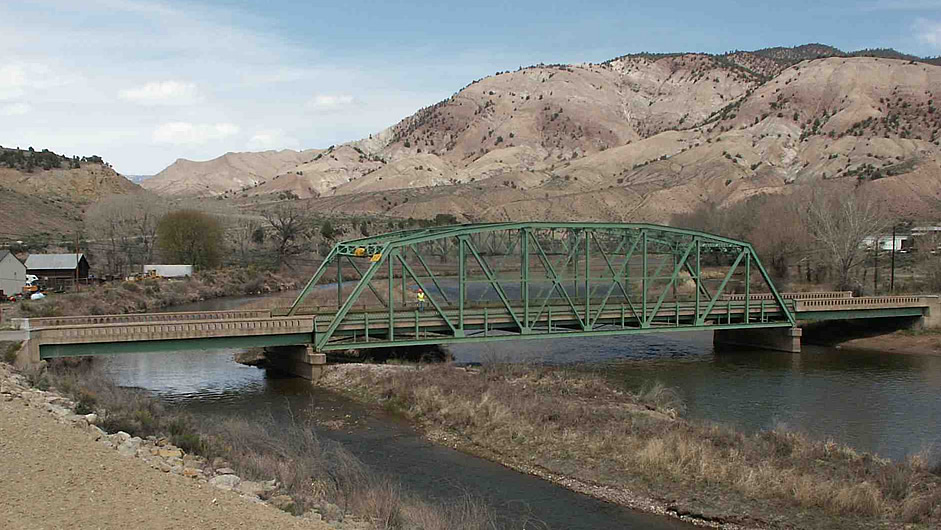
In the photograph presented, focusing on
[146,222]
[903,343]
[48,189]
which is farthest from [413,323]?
[48,189]

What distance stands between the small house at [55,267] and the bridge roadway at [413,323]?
3165cm

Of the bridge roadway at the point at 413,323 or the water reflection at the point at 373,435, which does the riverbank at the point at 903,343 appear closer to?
the bridge roadway at the point at 413,323

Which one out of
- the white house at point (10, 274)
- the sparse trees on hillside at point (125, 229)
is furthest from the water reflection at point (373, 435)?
the sparse trees on hillside at point (125, 229)

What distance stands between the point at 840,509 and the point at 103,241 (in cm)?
9665

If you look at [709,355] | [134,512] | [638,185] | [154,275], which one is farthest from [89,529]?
[638,185]

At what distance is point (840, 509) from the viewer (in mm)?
20141

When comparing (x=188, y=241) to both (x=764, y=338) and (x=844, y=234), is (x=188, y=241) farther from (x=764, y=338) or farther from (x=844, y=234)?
(x=844, y=234)

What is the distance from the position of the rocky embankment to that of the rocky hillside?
3619 inches

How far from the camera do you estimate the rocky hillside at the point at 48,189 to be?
368 ft

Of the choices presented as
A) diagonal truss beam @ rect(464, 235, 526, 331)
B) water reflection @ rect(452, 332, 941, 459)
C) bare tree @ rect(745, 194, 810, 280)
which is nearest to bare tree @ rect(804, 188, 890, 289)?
bare tree @ rect(745, 194, 810, 280)

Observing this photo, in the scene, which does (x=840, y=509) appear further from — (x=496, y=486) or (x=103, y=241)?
(x=103, y=241)

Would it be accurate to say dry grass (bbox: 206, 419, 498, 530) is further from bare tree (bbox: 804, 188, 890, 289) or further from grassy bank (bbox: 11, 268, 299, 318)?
bare tree (bbox: 804, 188, 890, 289)

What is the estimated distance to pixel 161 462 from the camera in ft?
59.7

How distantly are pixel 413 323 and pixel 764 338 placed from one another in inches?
908
